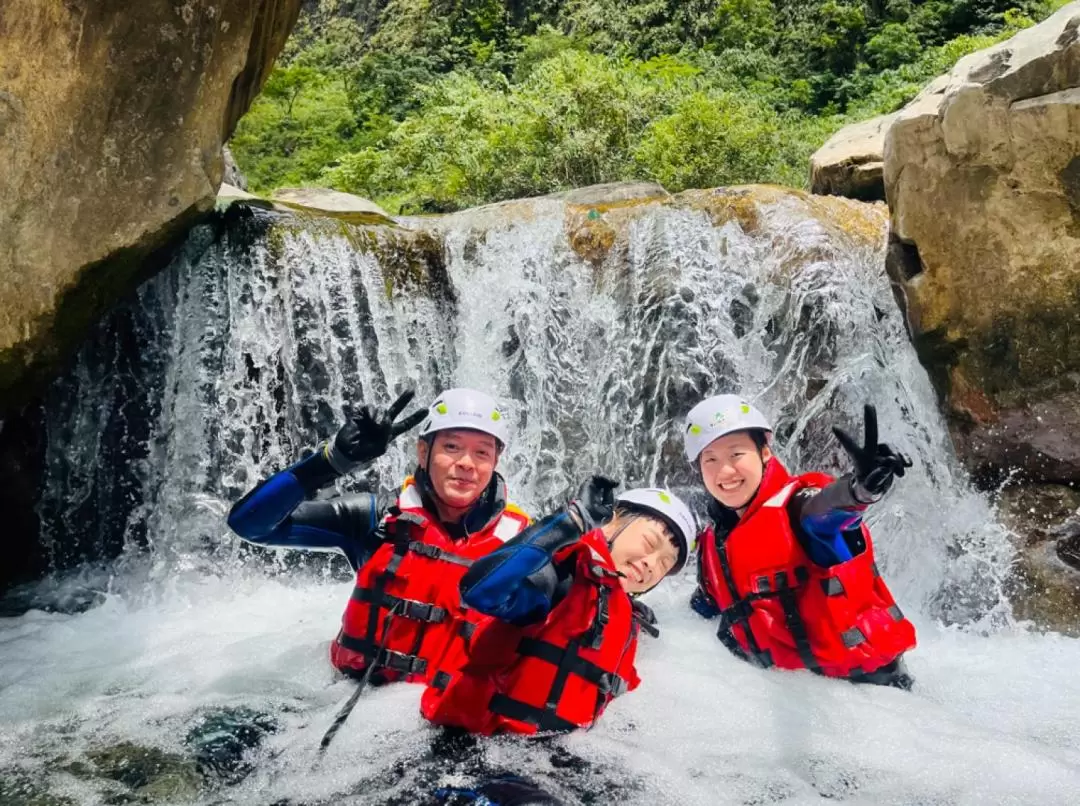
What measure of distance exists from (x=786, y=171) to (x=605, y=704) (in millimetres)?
11731

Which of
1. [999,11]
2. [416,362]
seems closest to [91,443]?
[416,362]

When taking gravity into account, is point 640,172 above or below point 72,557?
above

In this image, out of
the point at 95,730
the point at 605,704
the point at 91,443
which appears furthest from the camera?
the point at 91,443

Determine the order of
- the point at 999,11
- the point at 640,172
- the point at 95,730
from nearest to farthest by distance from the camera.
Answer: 1. the point at 95,730
2. the point at 640,172
3. the point at 999,11

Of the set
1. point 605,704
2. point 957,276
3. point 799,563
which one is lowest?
point 605,704

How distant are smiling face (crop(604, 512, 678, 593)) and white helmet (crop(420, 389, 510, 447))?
591 mm

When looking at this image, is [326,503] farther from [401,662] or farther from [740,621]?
[740,621]

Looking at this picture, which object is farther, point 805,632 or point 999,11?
point 999,11

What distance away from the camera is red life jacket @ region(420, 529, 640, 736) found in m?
2.67

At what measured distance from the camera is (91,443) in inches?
253

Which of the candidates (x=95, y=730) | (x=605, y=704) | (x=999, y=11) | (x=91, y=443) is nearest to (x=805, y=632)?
(x=605, y=704)

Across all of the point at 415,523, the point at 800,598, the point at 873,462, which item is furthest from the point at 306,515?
the point at 873,462

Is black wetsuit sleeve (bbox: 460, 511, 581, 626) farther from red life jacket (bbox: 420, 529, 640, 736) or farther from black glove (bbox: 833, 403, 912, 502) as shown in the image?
black glove (bbox: 833, 403, 912, 502)

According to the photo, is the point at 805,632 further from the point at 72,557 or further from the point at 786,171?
the point at 786,171
